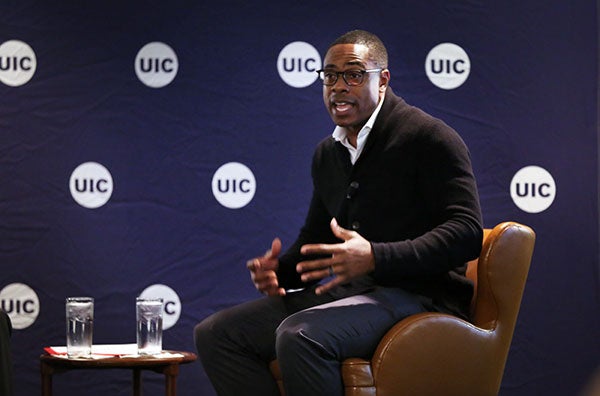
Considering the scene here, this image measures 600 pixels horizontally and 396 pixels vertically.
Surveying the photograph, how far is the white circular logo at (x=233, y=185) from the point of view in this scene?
13.1ft

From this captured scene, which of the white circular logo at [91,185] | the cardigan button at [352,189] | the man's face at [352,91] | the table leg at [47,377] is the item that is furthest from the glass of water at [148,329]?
the white circular logo at [91,185]

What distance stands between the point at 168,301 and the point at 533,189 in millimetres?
1721

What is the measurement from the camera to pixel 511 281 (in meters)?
2.78

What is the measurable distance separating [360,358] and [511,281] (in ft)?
1.81

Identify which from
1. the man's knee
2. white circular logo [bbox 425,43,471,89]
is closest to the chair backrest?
the man's knee

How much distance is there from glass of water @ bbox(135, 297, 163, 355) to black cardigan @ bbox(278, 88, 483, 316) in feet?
2.28

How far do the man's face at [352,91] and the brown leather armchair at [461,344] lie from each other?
56 cm

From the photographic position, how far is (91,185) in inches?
154

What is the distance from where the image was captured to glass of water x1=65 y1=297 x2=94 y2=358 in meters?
2.94

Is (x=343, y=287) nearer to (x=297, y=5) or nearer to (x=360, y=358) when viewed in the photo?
(x=360, y=358)

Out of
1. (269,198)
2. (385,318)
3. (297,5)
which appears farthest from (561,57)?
(385,318)

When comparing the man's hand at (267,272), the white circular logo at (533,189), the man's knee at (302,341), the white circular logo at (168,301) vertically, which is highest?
the white circular logo at (533,189)

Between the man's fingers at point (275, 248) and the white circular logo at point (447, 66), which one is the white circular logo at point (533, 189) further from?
the man's fingers at point (275, 248)

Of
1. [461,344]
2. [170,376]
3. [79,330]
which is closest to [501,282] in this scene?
A: [461,344]
